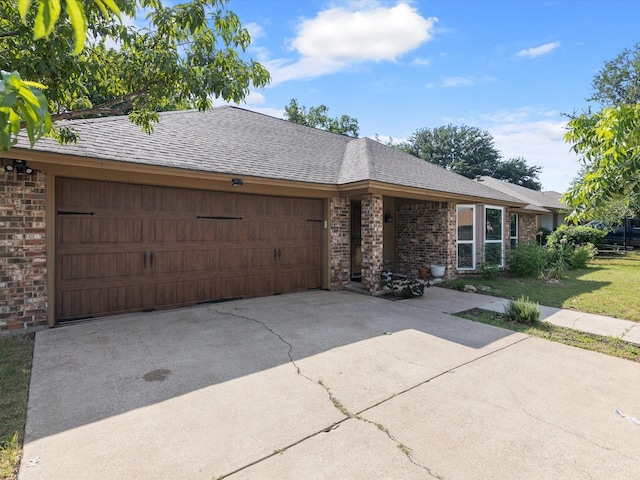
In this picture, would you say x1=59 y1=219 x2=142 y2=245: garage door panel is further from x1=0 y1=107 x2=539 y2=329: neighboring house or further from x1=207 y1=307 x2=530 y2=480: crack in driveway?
x1=207 y1=307 x2=530 y2=480: crack in driveway

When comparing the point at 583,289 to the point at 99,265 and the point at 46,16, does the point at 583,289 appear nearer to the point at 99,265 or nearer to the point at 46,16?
the point at 99,265

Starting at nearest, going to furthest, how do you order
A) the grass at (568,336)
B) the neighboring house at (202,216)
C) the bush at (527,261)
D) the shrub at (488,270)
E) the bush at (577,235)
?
the grass at (568,336) < the neighboring house at (202,216) < the shrub at (488,270) < the bush at (527,261) < the bush at (577,235)

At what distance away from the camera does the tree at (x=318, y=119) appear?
30766mm

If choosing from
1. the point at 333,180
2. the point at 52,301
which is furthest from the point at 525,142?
the point at 52,301

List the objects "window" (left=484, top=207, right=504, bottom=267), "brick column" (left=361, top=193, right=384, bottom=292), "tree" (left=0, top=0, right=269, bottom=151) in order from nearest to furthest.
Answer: "tree" (left=0, top=0, right=269, bottom=151) < "brick column" (left=361, top=193, right=384, bottom=292) < "window" (left=484, top=207, right=504, bottom=267)

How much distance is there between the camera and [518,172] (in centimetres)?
3622

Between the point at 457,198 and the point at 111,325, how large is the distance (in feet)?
29.8

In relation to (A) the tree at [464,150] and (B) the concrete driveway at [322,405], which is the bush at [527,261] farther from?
(A) the tree at [464,150]

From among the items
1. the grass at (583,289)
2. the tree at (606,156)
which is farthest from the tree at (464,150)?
the tree at (606,156)

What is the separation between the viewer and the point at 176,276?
6785 mm

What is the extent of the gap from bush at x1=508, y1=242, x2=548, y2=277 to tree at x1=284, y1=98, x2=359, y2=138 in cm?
2219

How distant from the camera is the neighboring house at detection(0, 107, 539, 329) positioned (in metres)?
5.37

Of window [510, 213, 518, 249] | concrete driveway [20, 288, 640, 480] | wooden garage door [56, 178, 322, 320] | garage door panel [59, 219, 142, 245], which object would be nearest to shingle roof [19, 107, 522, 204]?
wooden garage door [56, 178, 322, 320]

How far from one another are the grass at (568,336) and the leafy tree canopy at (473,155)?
31874mm
